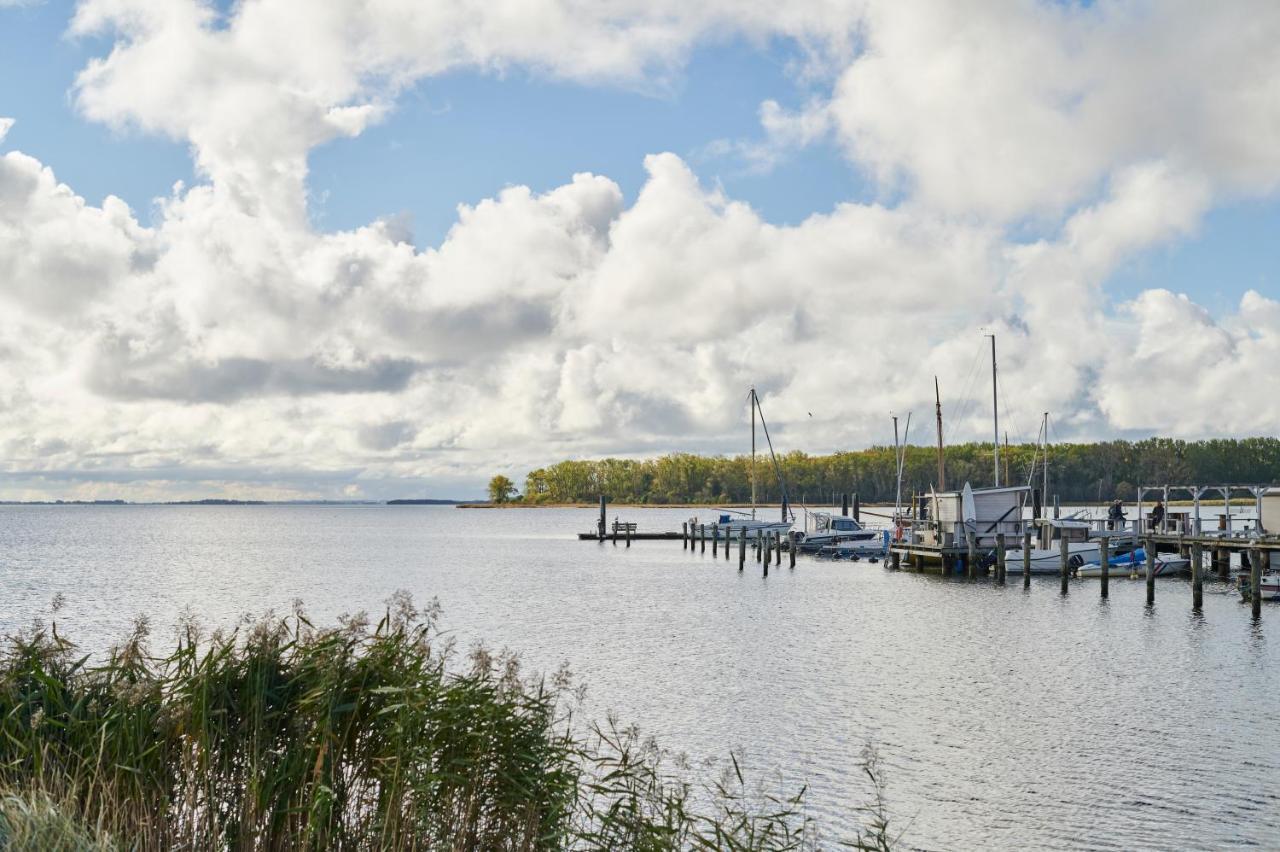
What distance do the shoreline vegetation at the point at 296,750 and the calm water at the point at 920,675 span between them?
26.6ft

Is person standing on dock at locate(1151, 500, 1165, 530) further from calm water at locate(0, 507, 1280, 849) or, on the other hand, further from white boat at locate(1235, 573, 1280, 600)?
white boat at locate(1235, 573, 1280, 600)

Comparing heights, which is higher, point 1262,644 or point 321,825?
point 321,825

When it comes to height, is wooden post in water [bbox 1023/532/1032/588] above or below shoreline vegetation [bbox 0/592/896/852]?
below

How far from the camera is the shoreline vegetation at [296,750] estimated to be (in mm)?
8773

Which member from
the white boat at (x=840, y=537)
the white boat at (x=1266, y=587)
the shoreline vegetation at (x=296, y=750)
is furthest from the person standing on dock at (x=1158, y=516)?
the shoreline vegetation at (x=296, y=750)

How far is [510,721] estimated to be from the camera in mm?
9414

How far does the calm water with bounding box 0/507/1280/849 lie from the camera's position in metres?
17.2

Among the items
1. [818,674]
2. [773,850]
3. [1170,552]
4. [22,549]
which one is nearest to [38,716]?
[773,850]

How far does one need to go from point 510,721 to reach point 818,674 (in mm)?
21465

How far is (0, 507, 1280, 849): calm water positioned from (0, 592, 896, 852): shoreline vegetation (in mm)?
8121

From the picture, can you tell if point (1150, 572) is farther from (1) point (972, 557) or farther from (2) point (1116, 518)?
(2) point (1116, 518)

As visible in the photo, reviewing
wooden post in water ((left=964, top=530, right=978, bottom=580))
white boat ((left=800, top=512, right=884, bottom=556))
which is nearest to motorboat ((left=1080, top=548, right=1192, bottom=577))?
wooden post in water ((left=964, top=530, right=978, bottom=580))

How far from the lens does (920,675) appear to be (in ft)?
96.3

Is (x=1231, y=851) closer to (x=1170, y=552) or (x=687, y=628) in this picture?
(x=687, y=628)
